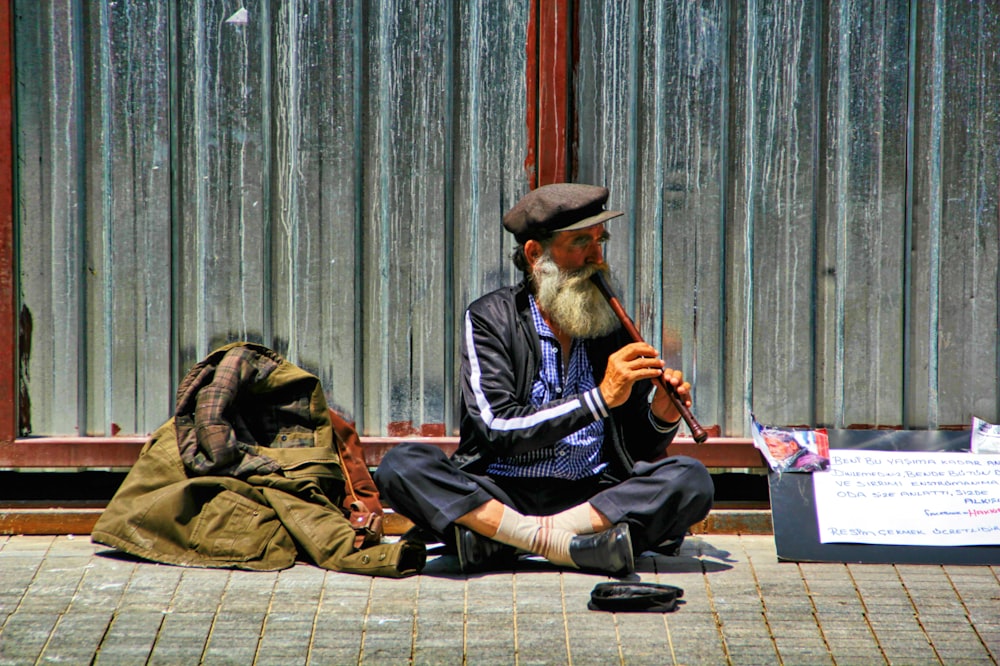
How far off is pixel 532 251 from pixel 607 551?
1.12 meters

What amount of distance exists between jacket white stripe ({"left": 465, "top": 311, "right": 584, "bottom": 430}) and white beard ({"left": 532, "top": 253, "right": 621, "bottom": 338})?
30cm

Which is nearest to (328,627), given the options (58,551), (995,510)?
(58,551)

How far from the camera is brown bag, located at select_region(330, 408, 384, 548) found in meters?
4.42

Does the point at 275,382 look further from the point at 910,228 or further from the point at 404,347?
the point at 910,228

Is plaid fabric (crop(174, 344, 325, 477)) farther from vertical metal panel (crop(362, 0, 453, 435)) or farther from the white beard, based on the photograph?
the white beard

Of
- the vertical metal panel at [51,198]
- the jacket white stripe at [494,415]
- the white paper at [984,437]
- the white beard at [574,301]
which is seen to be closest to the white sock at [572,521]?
the jacket white stripe at [494,415]

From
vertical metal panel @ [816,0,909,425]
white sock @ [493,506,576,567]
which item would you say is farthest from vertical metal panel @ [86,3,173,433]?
vertical metal panel @ [816,0,909,425]

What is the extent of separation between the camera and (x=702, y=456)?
469 centimetres

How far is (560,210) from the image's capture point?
4191 millimetres

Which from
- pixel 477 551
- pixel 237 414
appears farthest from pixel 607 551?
pixel 237 414

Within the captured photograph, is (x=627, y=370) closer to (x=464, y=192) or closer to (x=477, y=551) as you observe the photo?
(x=477, y=551)

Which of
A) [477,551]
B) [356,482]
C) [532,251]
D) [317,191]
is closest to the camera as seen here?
[477,551]

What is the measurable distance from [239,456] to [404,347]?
31.3 inches

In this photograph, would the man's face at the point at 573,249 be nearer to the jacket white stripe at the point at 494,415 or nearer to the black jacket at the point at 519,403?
the black jacket at the point at 519,403
